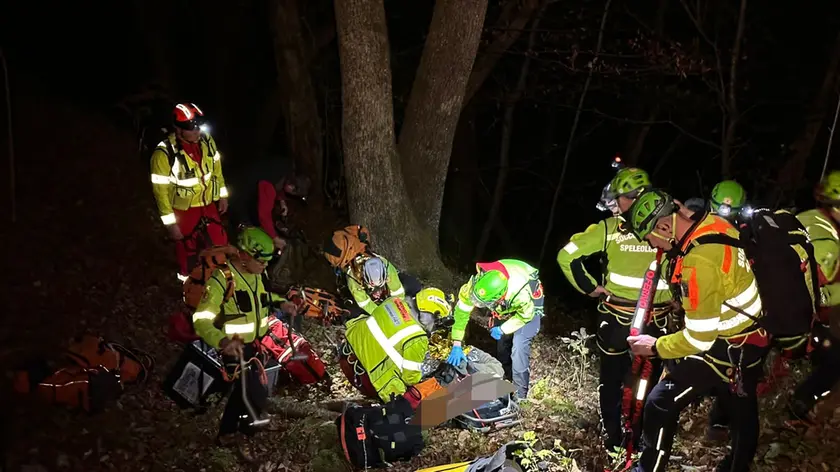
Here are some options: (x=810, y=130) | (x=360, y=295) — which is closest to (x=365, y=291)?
(x=360, y=295)

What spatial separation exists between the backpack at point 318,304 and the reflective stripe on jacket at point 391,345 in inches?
37.5

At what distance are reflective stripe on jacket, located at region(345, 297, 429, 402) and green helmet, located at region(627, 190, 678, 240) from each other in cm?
169

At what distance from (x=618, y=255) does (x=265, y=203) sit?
3.87 meters

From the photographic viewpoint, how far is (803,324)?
3.65m

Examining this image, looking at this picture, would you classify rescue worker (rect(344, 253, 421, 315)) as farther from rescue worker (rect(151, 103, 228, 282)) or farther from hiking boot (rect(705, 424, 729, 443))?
hiking boot (rect(705, 424, 729, 443))

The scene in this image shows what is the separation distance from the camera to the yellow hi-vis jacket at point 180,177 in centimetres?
595

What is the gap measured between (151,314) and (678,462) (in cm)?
531

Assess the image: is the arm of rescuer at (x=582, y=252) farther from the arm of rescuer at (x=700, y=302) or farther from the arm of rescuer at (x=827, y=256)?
the arm of rescuer at (x=827, y=256)

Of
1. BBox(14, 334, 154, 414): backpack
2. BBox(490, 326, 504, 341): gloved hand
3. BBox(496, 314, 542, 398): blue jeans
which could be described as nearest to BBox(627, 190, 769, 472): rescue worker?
BBox(496, 314, 542, 398): blue jeans

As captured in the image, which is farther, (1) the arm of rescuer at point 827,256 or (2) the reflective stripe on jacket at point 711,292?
(1) the arm of rescuer at point 827,256

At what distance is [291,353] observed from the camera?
18.2 ft

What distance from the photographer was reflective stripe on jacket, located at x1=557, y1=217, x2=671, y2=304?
4.50m

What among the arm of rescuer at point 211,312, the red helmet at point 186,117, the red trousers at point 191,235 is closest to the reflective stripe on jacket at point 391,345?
the arm of rescuer at point 211,312

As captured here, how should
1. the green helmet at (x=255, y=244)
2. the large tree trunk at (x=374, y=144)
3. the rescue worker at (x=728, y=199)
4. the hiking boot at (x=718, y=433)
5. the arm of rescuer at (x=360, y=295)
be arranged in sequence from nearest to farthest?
the green helmet at (x=255, y=244)
the hiking boot at (x=718, y=433)
the arm of rescuer at (x=360, y=295)
the rescue worker at (x=728, y=199)
the large tree trunk at (x=374, y=144)
